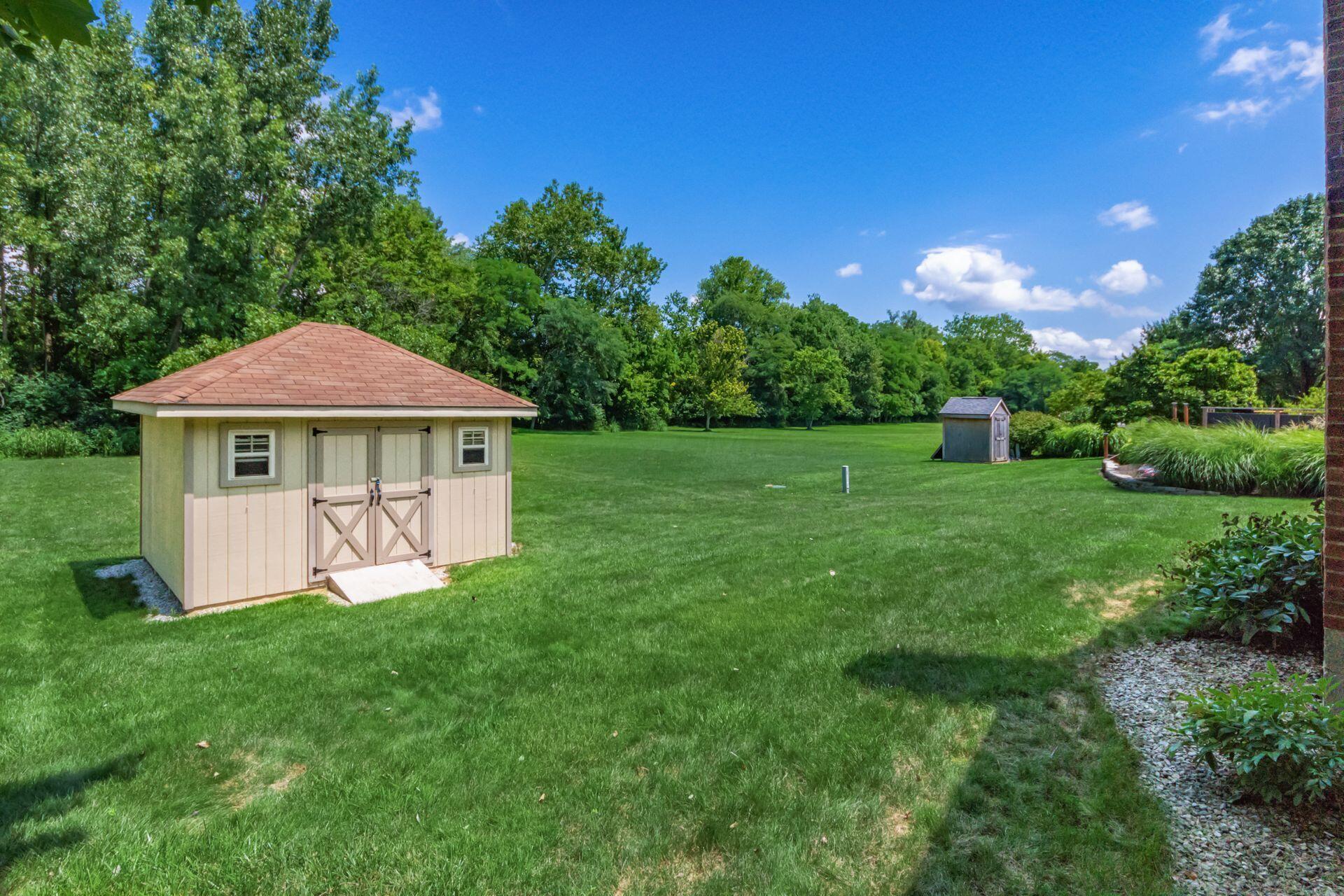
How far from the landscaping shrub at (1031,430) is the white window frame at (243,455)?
2361 centimetres

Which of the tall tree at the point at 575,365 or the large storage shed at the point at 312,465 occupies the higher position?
the tall tree at the point at 575,365

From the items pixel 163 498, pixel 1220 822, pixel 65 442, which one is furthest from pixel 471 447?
pixel 65 442

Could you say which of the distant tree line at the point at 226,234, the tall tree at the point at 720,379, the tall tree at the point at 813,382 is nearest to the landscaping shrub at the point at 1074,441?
the distant tree line at the point at 226,234

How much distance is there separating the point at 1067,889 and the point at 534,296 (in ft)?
151

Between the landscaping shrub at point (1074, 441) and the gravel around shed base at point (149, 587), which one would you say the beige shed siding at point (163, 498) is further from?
the landscaping shrub at point (1074, 441)

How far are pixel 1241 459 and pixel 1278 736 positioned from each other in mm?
11878

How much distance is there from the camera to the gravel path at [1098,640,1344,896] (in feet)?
7.77

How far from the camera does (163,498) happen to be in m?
7.46

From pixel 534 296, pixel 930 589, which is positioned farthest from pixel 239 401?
pixel 534 296

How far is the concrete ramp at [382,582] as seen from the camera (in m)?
7.01

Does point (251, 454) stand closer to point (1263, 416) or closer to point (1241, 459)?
point (1241, 459)

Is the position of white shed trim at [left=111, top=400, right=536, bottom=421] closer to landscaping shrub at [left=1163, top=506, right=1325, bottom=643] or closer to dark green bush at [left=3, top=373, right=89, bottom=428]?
landscaping shrub at [left=1163, top=506, right=1325, bottom=643]

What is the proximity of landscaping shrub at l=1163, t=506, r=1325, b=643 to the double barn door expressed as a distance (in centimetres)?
775

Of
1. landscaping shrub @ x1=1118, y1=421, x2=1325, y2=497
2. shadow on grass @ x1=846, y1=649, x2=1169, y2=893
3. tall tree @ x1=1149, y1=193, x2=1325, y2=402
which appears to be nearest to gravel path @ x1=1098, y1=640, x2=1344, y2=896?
shadow on grass @ x1=846, y1=649, x2=1169, y2=893
